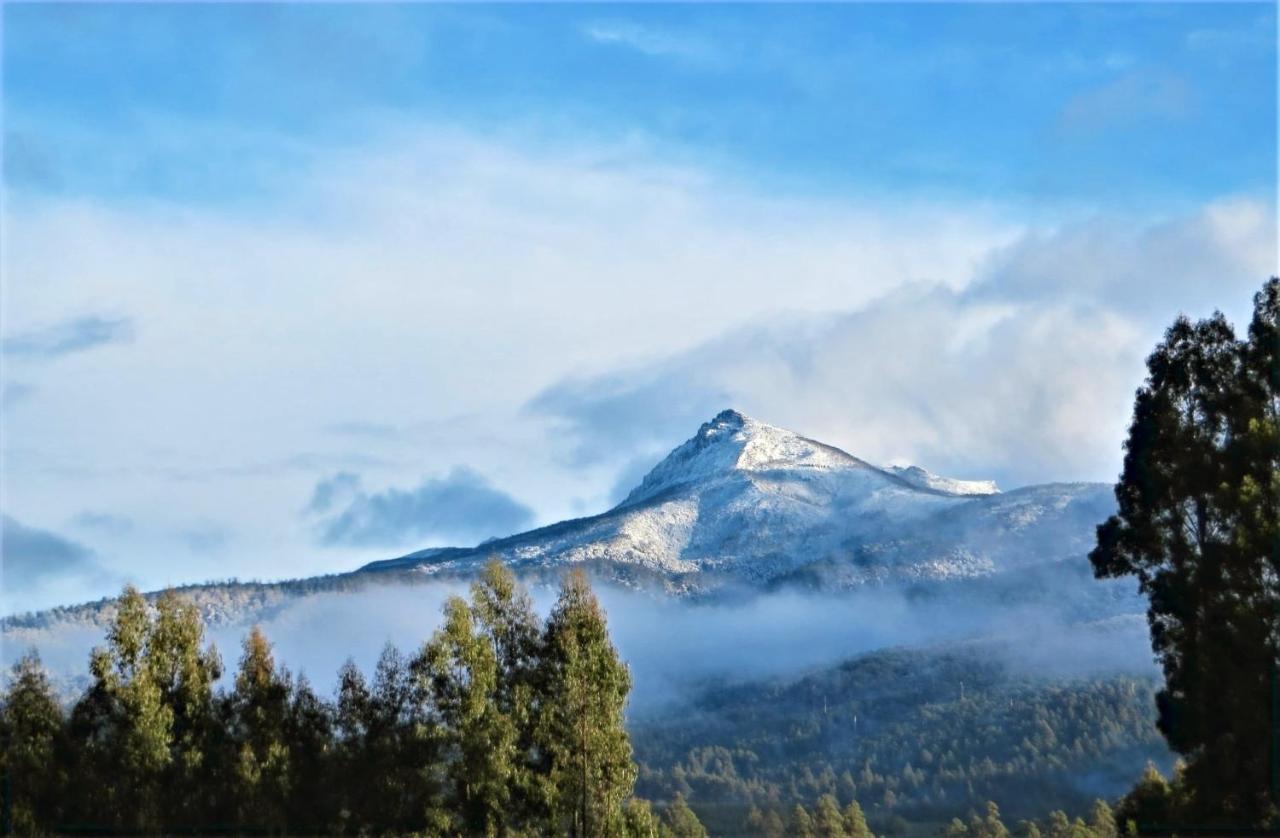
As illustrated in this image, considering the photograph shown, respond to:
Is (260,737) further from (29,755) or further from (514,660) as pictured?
(514,660)

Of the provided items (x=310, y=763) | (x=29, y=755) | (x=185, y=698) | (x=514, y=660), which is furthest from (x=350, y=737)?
(x=29, y=755)

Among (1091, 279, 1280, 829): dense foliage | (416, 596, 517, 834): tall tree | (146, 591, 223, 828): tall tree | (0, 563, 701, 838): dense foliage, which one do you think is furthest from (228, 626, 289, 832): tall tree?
(1091, 279, 1280, 829): dense foliage

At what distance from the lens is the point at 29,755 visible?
222 feet

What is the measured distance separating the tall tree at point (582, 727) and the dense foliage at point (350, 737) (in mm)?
64

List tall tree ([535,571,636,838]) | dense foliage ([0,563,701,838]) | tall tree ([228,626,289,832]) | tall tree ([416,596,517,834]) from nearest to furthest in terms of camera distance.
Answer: tall tree ([416,596,517,834]) → tall tree ([535,571,636,838]) → dense foliage ([0,563,701,838]) → tall tree ([228,626,289,832])

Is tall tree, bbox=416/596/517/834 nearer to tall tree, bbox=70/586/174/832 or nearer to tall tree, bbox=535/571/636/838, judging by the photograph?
tall tree, bbox=535/571/636/838

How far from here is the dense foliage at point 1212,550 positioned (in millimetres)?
55000

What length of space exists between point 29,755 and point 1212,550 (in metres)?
44.6

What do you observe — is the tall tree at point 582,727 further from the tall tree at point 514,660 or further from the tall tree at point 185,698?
the tall tree at point 185,698

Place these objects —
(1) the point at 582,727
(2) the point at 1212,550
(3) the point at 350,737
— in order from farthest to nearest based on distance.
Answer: (3) the point at 350,737 → (1) the point at 582,727 → (2) the point at 1212,550

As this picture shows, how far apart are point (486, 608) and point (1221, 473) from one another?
27849mm

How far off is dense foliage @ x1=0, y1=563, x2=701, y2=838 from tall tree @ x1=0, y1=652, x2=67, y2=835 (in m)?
0.07

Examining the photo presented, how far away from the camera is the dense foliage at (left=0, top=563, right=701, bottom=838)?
209 ft

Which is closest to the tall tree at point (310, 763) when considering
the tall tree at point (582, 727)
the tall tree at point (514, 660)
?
the tall tree at point (514, 660)
